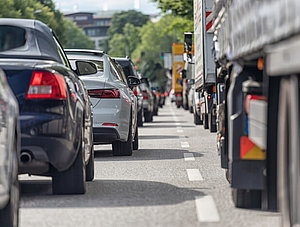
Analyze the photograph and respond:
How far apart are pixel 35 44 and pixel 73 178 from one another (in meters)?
1.30

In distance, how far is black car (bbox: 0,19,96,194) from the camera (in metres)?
7.98

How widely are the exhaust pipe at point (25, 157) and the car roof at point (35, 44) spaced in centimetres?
113

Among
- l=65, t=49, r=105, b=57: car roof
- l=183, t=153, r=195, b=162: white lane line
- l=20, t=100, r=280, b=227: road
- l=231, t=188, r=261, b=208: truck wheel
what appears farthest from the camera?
l=65, t=49, r=105, b=57: car roof

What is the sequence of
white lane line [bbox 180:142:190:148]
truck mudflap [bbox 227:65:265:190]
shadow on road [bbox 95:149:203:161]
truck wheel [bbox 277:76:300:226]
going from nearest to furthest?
1. truck wheel [bbox 277:76:300:226]
2. truck mudflap [bbox 227:65:265:190]
3. shadow on road [bbox 95:149:203:161]
4. white lane line [bbox 180:142:190:148]

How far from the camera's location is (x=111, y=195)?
8961 millimetres

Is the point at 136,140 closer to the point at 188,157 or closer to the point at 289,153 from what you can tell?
the point at 188,157

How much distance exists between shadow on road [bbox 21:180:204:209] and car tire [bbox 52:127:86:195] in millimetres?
74

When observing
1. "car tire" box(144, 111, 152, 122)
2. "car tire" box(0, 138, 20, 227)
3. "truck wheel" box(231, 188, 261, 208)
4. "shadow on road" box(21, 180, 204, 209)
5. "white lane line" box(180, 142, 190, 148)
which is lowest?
"car tire" box(144, 111, 152, 122)

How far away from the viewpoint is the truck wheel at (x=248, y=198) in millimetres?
7785

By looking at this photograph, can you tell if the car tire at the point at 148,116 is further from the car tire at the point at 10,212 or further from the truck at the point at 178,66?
the car tire at the point at 10,212

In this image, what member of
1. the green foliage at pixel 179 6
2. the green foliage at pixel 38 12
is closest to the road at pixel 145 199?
the green foliage at pixel 179 6

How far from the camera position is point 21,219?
7344mm

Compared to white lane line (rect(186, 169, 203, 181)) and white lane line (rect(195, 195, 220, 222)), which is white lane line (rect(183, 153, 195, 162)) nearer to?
white lane line (rect(186, 169, 203, 181))

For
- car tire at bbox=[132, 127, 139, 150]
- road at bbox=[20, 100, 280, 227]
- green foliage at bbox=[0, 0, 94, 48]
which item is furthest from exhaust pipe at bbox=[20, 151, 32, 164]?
green foliage at bbox=[0, 0, 94, 48]
